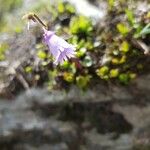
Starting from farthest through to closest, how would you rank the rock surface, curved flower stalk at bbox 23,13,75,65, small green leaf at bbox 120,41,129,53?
1. the rock surface
2. small green leaf at bbox 120,41,129,53
3. curved flower stalk at bbox 23,13,75,65

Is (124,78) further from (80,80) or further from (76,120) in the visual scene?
(76,120)

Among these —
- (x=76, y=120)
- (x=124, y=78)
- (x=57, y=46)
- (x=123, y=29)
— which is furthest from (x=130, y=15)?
(x=57, y=46)

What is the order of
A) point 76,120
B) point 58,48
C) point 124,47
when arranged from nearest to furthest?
1. point 58,48
2. point 124,47
3. point 76,120

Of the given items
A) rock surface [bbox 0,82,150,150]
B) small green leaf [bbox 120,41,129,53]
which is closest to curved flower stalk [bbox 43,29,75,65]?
small green leaf [bbox 120,41,129,53]

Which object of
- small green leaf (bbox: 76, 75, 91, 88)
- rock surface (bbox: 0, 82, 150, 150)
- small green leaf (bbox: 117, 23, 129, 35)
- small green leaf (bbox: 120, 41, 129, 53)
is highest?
small green leaf (bbox: 117, 23, 129, 35)

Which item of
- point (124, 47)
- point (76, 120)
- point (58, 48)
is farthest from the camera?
point (76, 120)

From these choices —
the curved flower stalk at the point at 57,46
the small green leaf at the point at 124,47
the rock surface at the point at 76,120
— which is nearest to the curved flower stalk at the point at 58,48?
the curved flower stalk at the point at 57,46

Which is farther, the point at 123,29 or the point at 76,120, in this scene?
the point at 76,120

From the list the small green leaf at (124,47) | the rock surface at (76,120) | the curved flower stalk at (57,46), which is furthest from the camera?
the rock surface at (76,120)

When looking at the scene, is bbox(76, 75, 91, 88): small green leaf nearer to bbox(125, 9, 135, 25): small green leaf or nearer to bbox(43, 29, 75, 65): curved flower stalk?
bbox(125, 9, 135, 25): small green leaf

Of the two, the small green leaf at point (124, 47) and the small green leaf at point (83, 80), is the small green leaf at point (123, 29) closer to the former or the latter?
the small green leaf at point (124, 47)
